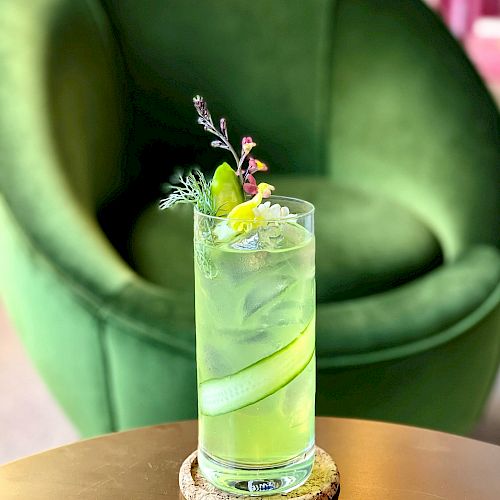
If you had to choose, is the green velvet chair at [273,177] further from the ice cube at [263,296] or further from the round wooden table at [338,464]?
the ice cube at [263,296]

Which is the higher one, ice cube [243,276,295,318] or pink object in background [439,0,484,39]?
pink object in background [439,0,484,39]

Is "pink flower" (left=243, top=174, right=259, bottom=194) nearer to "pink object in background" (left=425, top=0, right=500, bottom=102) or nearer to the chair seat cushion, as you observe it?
the chair seat cushion

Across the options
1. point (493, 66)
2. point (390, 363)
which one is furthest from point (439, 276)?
point (493, 66)

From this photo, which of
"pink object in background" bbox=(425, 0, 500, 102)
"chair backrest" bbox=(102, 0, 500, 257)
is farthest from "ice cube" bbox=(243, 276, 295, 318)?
"pink object in background" bbox=(425, 0, 500, 102)

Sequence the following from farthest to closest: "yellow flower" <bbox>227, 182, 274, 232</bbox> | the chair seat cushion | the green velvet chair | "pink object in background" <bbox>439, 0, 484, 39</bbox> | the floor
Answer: "pink object in background" <bbox>439, 0, 484, 39</bbox> < the floor < the chair seat cushion < the green velvet chair < "yellow flower" <bbox>227, 182, 274, 232</bbox>

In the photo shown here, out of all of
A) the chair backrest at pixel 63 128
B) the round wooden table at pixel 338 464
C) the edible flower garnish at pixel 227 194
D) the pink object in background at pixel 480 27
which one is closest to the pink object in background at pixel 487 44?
the pink object in background at pixel 480 27

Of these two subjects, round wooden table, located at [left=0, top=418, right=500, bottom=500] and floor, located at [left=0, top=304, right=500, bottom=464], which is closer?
round wooden table, located at [left=0, top=418, right=500, bottom=500]

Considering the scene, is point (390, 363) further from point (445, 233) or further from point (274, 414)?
point (274, 414)

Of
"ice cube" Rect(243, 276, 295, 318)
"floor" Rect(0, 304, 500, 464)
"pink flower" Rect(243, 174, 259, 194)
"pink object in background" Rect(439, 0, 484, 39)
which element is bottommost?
"floor" Rect(0, 304, 500, 464)
